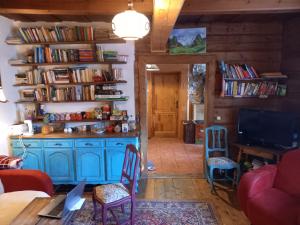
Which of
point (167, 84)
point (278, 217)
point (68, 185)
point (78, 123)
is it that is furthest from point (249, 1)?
point (167, 84)

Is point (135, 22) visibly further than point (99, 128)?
No

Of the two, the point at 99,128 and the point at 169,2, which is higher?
the point at 169,2

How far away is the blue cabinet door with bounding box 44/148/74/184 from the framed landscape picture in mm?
2284

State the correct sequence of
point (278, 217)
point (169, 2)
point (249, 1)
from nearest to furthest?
1. point (169, 2)
2. point (278, 217)
3. point (249, 1)

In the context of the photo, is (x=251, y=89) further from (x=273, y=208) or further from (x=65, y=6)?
(x=65, y=6)

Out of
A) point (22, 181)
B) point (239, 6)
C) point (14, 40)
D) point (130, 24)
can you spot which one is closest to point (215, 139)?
point (239, 6)

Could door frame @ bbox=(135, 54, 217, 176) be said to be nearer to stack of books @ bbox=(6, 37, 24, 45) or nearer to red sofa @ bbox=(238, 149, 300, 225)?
red sofa @ bbox=(238, 149, 300, 225)

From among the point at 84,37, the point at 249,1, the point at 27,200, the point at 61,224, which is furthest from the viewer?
the point at 84,37

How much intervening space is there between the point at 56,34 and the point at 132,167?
235cm

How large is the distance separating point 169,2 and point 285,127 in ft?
7.73

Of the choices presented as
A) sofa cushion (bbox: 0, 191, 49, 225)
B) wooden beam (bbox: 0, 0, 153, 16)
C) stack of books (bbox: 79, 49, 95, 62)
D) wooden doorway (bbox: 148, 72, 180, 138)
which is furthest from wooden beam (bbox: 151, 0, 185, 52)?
wooden doorway (bbox: 148, 72, 180, 138)

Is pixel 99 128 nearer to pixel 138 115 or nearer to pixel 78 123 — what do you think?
pixel 78 123

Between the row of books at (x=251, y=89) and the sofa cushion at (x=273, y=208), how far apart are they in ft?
5.35

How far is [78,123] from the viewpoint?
3.83m
